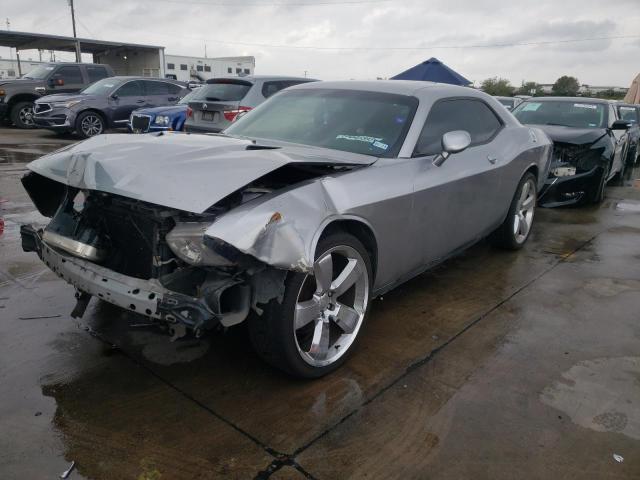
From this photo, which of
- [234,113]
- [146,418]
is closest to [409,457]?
[146,418]

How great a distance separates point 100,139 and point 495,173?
2.98 metres

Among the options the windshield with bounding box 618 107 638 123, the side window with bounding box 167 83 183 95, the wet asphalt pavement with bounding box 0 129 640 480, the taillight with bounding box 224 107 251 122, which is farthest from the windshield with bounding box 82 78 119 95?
the windshield with bounding box 618 107 638 123

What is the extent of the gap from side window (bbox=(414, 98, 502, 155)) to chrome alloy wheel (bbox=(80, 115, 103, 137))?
1112 centimetres

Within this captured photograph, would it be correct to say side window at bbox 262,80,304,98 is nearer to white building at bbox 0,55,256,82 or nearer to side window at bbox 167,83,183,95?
side window at bbox 167,83,183,95

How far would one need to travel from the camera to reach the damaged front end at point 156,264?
7.64 ft

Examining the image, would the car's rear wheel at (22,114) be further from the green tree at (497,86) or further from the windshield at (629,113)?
the green tree at (497,86)

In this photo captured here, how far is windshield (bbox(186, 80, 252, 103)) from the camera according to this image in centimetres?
879

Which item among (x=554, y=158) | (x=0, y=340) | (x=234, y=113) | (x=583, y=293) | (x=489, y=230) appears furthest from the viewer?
(x=234, y=113)

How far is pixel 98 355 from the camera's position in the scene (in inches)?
117

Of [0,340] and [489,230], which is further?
[489,230]

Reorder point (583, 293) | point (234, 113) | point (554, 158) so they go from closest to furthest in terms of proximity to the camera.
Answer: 1. point (583, 293)
2. point (554, 158)
3. point (234, 113)

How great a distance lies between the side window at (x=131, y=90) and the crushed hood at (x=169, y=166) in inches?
441

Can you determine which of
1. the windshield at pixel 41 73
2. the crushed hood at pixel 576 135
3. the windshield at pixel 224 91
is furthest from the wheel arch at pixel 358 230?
the windshield at pixel 41 73

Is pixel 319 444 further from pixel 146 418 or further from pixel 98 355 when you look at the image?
pixel 98 355
